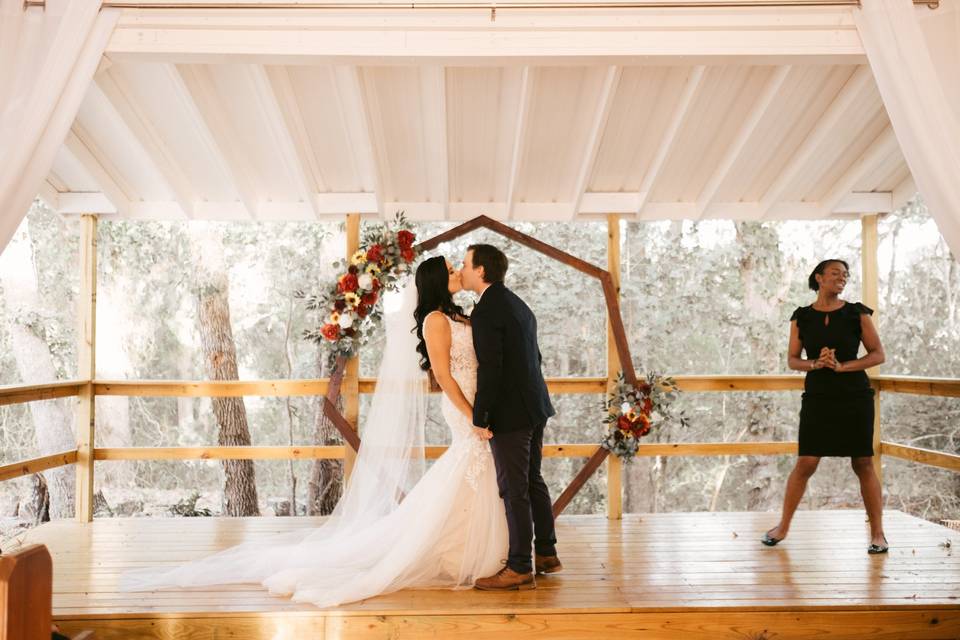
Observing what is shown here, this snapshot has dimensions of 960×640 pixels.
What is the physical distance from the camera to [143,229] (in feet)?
30.8

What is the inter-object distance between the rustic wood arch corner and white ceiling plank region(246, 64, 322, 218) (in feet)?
3.02

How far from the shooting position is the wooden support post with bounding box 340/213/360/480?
575 cm

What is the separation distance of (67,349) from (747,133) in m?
8.05

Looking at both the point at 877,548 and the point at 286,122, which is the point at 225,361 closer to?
the point at 286,122

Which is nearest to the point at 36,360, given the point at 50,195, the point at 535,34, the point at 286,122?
the point at 50,195

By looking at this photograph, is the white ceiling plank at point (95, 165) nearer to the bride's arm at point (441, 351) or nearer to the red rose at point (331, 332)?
the red rose at point (331, 332)

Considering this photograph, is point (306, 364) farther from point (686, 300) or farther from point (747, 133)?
point (747, 133)

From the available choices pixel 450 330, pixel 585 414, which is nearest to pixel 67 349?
pixel 585 414

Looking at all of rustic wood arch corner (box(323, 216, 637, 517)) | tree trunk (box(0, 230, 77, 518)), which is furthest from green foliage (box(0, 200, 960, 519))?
rustic wood arch corner (box(323, 216, 637, 517))

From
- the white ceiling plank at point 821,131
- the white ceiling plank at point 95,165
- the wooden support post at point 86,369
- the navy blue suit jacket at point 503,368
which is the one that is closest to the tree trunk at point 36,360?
the wooden support post at point 86,369

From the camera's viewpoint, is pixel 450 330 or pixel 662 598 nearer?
pixel 662 598

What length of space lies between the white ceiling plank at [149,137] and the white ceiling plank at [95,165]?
0.39 meters

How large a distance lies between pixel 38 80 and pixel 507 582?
10.3 ft

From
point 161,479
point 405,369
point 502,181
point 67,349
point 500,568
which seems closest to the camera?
point 500,568
